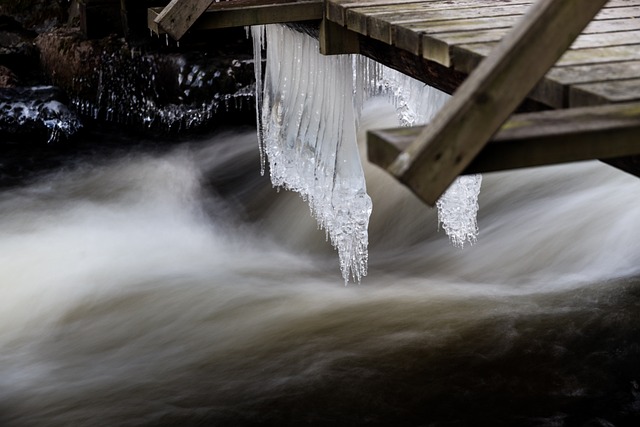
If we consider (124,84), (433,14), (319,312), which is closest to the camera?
(433,14)

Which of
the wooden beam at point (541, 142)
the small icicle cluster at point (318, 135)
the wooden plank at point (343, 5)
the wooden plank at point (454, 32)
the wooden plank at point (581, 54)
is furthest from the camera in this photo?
the small icicle cluster at point (318, 135)

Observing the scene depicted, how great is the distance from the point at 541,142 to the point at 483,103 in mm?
196

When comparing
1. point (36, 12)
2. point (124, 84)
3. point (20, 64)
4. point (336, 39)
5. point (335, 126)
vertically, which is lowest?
point (124, 84)

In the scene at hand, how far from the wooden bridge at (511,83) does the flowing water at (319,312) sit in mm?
1269

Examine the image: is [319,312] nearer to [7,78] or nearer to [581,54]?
[581,54]

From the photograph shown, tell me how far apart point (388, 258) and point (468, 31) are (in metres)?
2.33

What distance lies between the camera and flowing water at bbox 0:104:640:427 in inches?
150

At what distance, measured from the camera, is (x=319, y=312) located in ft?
15.4

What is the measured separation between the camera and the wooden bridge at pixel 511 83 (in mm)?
1878

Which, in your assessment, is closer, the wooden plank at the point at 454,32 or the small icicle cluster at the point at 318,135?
the wooden plank at the point at 454,32

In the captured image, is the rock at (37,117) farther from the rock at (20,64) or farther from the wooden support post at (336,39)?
the wooden support post at (336,39)

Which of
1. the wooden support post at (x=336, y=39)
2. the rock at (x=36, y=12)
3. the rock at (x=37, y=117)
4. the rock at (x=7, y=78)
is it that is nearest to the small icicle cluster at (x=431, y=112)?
the wooden support post at (x=336, y=39)

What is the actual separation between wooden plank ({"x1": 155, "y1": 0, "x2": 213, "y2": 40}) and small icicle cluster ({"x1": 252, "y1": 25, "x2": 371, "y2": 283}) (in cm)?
88

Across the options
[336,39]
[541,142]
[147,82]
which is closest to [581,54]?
[541,142]
